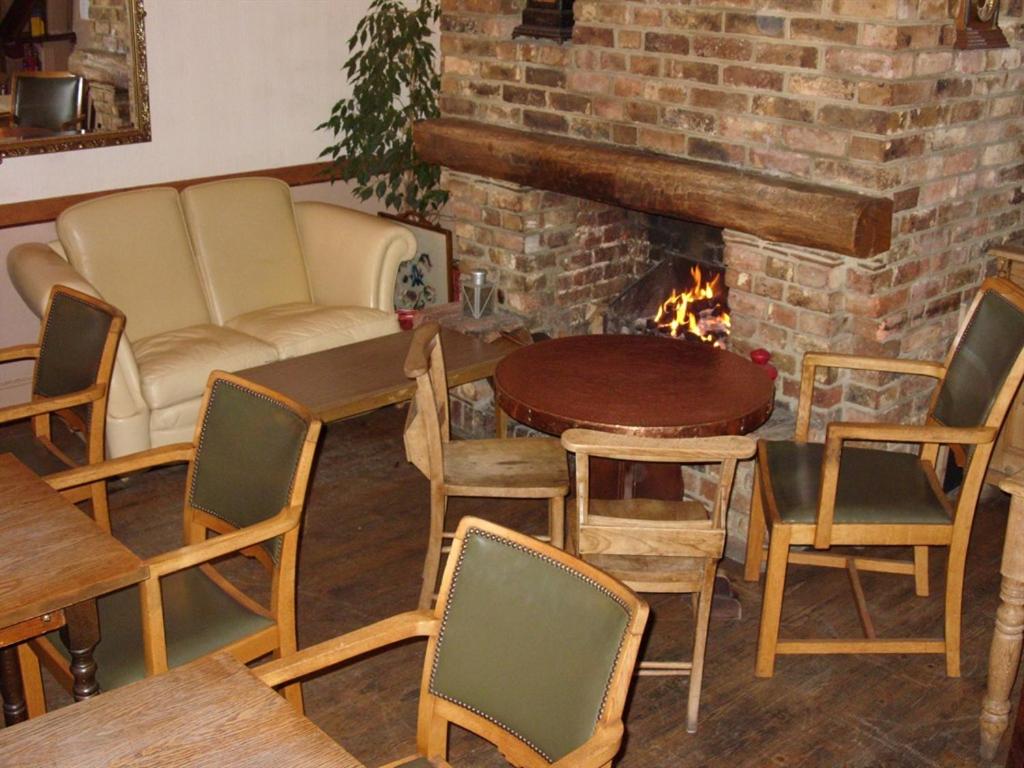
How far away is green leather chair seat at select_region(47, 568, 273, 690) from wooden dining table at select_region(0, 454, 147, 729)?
0.30 ft

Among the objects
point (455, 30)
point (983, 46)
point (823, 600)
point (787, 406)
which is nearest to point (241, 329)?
point (455, 30)

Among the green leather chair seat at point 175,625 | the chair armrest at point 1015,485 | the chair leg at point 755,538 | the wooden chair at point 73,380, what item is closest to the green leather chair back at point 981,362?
the chair armrest at point 1015,485

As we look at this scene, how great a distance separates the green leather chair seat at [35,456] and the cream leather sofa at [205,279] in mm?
577

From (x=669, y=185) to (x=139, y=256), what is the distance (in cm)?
214

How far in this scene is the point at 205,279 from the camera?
491 cm

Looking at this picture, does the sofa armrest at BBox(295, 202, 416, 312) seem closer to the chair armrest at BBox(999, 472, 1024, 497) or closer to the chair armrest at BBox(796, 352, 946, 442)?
the chair armrest at BBox(796, 352, 946, 442)

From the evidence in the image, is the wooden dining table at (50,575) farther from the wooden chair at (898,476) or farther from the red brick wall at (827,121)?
the red brick wall at (827,121)

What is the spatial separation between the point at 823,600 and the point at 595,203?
1.83m

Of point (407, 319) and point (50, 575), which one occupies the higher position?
point (50, 575)

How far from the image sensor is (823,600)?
3.58m

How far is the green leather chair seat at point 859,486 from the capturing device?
3084 millimetres

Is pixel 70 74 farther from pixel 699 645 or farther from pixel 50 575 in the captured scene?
pixel 699 645

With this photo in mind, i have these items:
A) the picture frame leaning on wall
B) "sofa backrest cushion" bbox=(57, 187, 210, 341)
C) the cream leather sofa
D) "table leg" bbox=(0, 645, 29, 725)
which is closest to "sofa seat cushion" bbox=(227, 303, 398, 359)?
the cream leather sofa

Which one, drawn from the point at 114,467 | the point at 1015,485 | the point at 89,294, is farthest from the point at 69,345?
the point at 1015,485
